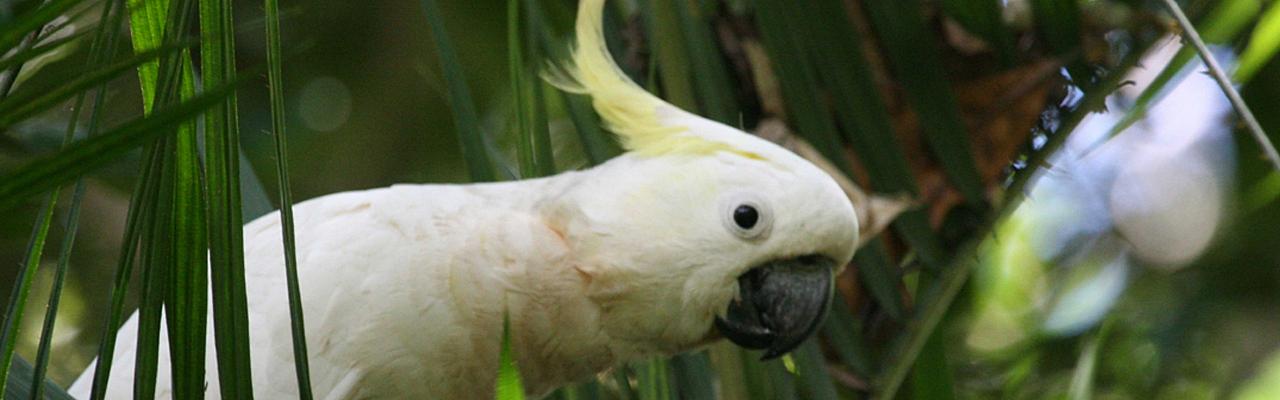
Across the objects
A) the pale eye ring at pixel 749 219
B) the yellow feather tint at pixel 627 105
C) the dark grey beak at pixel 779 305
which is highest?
the yellow feather tint at pixel 627 105

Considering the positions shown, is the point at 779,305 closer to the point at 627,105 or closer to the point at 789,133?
the point at 627,105

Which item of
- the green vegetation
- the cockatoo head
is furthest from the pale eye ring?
the green vegetation

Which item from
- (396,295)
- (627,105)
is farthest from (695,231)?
(396,295)

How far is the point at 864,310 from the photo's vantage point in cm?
206

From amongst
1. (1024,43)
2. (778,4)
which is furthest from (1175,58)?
(778,4)

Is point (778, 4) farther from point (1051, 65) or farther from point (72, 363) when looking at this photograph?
point (72, 363)

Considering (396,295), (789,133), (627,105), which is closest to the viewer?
(396,295)

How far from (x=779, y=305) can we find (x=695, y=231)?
0.14m

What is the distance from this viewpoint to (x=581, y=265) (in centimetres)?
171

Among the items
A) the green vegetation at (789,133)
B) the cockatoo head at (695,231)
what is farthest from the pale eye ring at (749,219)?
the green vegetation at (789,133)

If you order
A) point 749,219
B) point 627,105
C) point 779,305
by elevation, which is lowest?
point 779,305

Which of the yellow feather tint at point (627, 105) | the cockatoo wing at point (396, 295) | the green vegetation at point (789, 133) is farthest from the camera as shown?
the yellow feather tint at point (627, 105)

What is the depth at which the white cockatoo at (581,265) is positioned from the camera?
166 centimetres

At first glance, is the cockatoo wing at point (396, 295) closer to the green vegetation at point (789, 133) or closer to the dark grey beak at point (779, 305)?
the green vegetation at point (789, 133)
